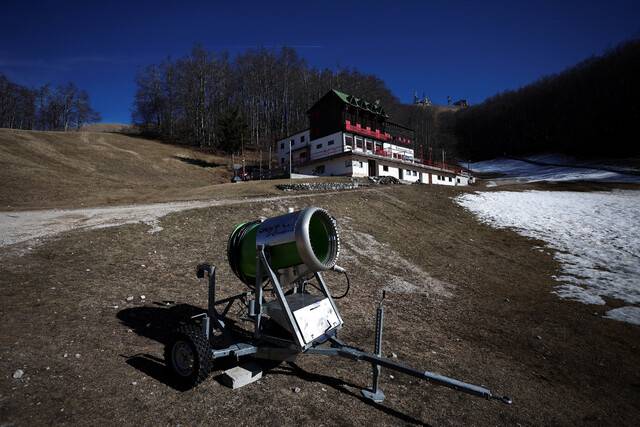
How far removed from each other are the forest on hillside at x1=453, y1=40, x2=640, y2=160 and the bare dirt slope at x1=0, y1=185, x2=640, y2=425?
101 m

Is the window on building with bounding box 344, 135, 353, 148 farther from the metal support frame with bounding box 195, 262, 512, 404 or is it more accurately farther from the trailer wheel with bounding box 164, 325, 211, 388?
the trailer wheel with bounding box 164, 325, 211, 388

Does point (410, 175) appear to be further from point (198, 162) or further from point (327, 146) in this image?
point (198, 162)

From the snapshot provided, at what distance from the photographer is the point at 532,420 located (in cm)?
482

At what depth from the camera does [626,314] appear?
33.0 ft

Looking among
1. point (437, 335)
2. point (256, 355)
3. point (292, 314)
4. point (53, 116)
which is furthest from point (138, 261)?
point (53, 116)

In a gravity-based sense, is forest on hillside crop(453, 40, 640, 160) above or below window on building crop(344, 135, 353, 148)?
above

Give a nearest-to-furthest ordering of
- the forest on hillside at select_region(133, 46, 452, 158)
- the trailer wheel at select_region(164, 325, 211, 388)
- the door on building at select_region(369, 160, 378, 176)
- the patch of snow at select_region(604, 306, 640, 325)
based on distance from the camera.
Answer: the trailer wheel at select_region(164, 325, 211, 388)
the patch of snow at select_region(604, 306, 640, 325)
the door on building at select_region(369, 160, 378, 176)
the forest on hillside at select_region(133, 46, 452, 158)

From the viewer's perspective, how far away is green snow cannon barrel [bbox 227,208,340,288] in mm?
4883

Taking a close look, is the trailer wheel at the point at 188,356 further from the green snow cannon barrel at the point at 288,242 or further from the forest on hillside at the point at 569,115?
the forest on hillside at the point at 569,115

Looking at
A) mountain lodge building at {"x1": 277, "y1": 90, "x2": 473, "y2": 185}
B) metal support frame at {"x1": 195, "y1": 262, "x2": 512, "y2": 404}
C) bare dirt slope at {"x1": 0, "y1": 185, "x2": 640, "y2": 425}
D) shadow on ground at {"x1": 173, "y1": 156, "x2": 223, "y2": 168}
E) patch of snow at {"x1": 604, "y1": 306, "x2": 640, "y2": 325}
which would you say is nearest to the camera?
bare dirt slope at {"x1": 0, "y1": 185, "x2": 640, "y2": 425}

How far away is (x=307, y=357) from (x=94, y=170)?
42165 millimetres

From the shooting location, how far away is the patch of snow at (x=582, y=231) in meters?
12.6

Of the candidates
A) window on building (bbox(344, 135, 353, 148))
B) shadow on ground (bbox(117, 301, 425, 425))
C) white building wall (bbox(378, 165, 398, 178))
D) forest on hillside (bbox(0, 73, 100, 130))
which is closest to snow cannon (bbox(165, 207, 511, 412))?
shadow on ground (bbox(117, 301, 425, 425))

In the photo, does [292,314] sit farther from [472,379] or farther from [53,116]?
[53,116]
